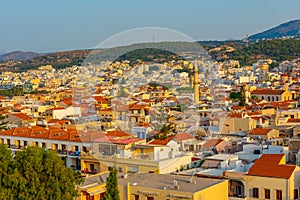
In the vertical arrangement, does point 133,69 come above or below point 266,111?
above

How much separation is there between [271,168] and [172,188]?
1.76 m

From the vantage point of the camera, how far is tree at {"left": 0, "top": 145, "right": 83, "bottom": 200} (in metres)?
8.01

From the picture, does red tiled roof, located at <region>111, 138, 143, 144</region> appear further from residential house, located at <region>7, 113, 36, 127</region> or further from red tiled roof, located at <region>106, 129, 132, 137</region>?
residential house, located at <region>7, 113, 36, 127</region>

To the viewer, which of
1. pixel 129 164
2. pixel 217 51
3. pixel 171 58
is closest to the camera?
pixel 129 164

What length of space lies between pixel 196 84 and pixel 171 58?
167 cm

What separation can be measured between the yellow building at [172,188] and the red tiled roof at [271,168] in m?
0.64

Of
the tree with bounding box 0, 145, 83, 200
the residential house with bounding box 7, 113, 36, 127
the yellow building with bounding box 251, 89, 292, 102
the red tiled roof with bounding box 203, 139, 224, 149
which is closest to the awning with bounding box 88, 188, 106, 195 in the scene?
the tree with bounding box 0, 145, 83, 200

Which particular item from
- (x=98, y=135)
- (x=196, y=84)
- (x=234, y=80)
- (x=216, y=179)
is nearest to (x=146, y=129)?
(x=98, y=135)

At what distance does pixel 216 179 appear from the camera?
28.1ft

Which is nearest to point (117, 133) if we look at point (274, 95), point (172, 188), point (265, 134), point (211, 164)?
point (211, 164)

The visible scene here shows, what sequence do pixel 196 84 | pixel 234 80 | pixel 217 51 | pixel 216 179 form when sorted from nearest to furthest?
pixel 216 179, pixel 196 84, pixel 234 80, pixel 217 51

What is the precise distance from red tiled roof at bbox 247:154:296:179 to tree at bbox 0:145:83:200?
292cm

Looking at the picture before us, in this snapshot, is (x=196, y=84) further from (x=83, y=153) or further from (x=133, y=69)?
(x=83, y=153)

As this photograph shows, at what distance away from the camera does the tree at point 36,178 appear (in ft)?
26.3
